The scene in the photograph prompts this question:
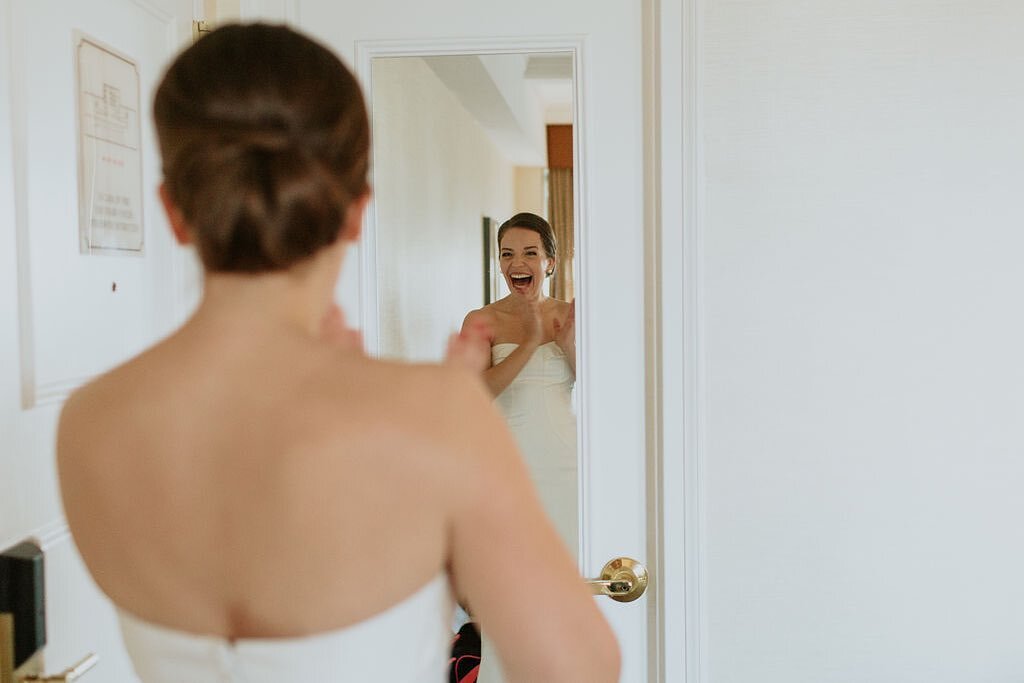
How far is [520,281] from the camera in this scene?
161 centimetres

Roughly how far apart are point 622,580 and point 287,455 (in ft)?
3.45

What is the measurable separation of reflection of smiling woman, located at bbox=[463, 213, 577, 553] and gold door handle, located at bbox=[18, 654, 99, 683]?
739 millimetres

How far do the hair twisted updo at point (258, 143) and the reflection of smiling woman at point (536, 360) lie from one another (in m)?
0.93

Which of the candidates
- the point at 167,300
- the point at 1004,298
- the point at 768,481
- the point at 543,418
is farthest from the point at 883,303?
the point at 167,300

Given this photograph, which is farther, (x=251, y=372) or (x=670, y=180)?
(x=670, y=180)

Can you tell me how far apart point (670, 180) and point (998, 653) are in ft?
3.16

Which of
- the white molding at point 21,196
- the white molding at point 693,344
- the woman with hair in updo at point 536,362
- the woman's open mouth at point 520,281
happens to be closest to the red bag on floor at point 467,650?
the woman with hair in updo at point 536,362

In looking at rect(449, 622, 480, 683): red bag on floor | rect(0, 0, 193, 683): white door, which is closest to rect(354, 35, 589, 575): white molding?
rect(449, 622, 480, 683): red bag on floor

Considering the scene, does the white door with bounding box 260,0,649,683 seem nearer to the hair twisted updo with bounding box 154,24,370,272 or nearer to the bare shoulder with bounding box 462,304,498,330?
the bare shoulder with bounding box 462,304,498,330

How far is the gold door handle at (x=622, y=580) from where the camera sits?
158 cm

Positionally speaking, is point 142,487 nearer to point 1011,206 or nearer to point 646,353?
point 646,353

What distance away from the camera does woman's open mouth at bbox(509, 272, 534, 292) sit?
161 cm

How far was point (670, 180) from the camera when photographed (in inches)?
59.7

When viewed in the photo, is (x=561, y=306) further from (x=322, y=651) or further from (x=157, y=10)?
(x=322, y=651)
